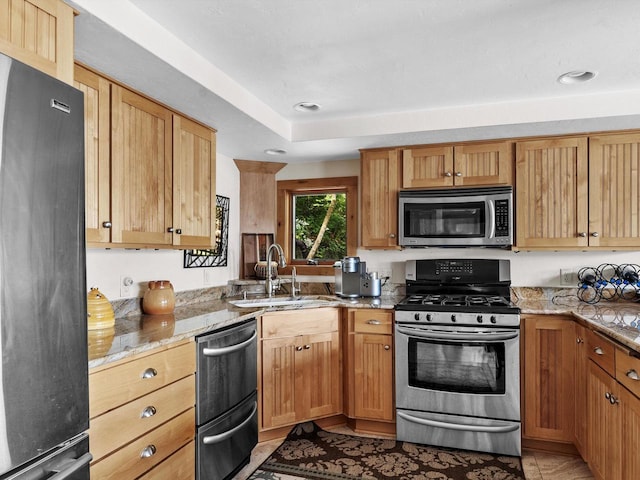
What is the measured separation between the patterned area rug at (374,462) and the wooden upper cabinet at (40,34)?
2215mm

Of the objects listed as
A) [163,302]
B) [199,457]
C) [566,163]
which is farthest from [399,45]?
[199,457]

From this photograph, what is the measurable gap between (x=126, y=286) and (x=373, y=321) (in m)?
1.59

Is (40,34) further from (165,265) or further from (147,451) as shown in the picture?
(165,265)

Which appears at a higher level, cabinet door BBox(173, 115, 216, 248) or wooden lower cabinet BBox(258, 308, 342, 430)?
cabinet door BBox(173, 115, 216, 248)

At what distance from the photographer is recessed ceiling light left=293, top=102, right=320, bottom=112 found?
2.90m

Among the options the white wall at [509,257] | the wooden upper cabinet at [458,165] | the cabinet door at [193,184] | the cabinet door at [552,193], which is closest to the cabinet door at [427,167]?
the wooden upper cabinet at [458,165]

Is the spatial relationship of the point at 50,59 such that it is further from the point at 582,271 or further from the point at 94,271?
the point at 582,271

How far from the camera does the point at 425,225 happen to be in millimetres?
3359

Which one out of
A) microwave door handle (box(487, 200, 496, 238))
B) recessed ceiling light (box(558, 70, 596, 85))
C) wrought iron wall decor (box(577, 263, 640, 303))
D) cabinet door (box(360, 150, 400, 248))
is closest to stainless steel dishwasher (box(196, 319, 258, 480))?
cabinet door (box(360, 150, 400, 248))

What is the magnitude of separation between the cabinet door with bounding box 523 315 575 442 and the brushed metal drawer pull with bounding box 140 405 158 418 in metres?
2.19

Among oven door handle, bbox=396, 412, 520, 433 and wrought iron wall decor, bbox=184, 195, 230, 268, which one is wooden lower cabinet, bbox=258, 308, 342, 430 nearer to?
oven door handle, bbox=396, 412, 520, 433

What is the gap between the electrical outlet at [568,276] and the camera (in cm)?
333

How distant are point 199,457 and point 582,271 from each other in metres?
2.87

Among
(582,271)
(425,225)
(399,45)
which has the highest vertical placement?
(399,45)
